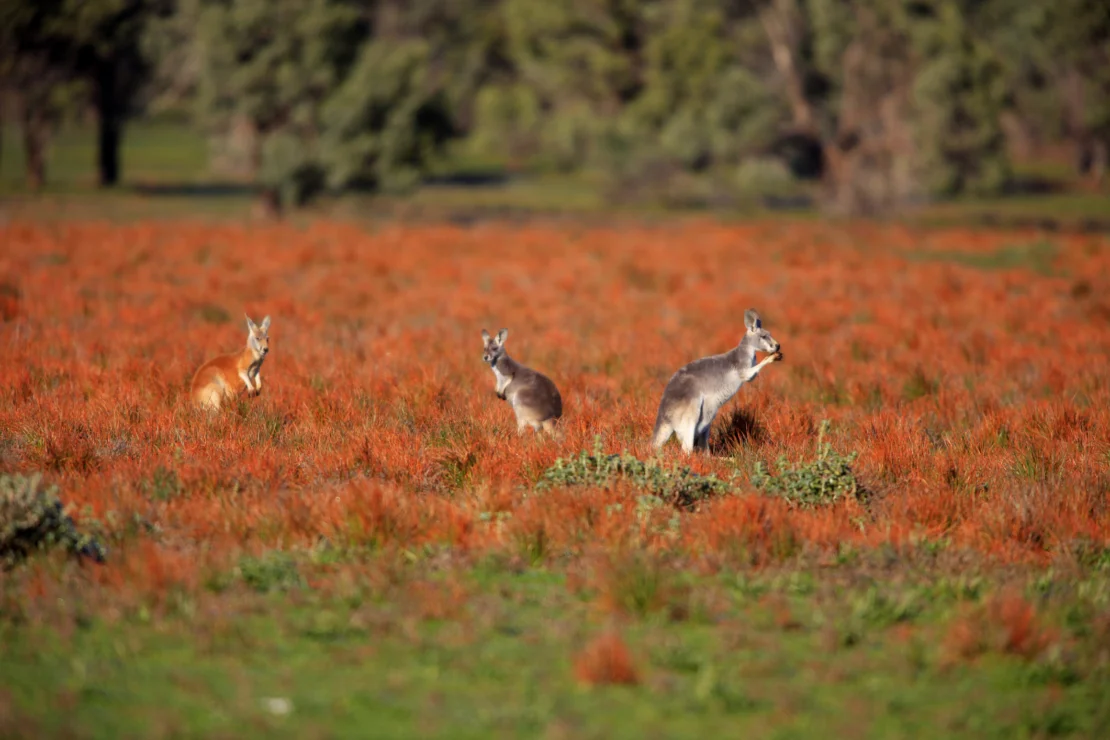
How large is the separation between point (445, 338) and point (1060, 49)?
60.3 meters

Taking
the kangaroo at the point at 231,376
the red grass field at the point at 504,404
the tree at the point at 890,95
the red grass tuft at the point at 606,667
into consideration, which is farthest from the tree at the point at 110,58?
the red grass tuft at the point at 606,667

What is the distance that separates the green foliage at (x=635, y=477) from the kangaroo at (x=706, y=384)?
0.58 metres

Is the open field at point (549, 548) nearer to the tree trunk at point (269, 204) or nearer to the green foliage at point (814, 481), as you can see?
the green foliage at point (814, 481)

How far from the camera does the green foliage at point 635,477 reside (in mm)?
9047

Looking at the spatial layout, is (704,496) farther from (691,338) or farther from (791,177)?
(791,177)

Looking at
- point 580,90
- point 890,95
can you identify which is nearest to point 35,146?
point 580,90

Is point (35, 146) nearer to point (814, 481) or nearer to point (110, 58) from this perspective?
point (110, 58)

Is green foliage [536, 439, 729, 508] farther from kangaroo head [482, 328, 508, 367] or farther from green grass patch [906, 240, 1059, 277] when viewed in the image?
green grass patch [906, 240, 1059, 277]

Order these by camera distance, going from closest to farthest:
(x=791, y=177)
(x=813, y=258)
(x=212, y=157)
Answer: (x=813, y=258) < (x=791, y=177) < (x=212, y=157)

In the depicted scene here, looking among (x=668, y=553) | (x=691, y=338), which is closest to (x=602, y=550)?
(x=668, y=553)

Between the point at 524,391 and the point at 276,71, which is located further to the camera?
the point at 276,71

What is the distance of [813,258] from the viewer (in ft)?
95.8

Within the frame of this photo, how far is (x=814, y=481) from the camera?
922 cm

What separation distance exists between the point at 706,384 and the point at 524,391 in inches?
71.5
